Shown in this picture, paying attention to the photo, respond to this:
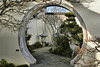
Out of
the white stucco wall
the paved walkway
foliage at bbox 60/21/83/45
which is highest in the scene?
the white stucco wall

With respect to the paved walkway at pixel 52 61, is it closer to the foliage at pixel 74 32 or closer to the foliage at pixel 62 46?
the foliage at pixel 62 46

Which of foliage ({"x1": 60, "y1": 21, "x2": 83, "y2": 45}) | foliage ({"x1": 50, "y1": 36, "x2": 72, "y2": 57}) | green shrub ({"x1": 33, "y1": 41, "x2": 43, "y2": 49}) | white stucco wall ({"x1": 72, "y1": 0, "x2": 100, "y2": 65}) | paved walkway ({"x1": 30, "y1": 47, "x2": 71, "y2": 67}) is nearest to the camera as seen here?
white stucco wall ({"x1": 72, "y1": 0, "x2": 100, "y2": 65})

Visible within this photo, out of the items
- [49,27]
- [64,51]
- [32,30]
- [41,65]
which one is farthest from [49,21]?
[41,65]

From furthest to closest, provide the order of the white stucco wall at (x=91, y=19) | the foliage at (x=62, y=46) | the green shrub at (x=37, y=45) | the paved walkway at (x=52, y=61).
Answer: the green shrub at (x=37, y=45) < the foliage at (x=62, y=46) < the paved walkway at (x=52, y=61) < the white stucco wall at (x=91, y=19)

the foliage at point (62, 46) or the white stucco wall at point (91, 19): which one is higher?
the white stucco wall at point (91, 19)

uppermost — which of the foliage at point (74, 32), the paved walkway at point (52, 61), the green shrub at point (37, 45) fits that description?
the foliage at point (74, 32)

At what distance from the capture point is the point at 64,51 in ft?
25.6

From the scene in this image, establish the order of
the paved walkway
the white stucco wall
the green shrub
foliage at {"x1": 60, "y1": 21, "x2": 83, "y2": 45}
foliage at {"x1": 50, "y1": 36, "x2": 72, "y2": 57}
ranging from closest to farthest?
the white stucco wall < the paved walkway < foliage at {"x1": 60, "y1": 21, "x2": 83, "y2": 45} < foliage at {"x1": 50, "y1": 36, "x2": 72, "y2": 57} < the green shrub

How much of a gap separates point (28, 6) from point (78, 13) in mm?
2042

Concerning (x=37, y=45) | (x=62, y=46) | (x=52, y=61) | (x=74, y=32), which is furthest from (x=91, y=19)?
(x=37, y=45)

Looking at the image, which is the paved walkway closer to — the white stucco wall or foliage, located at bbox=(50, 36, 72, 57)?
foliage, located at bbox=(50, 36, 72, 57)

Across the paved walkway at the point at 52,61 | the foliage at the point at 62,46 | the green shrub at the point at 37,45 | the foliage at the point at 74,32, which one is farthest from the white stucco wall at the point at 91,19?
the green shrub at the point at 37,45

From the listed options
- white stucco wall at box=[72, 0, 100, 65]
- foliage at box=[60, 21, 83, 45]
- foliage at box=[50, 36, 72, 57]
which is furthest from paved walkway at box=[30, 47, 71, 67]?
white stucco wall at box=[72, 0, 100, 65]

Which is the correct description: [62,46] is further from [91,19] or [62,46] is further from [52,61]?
[91,19]
